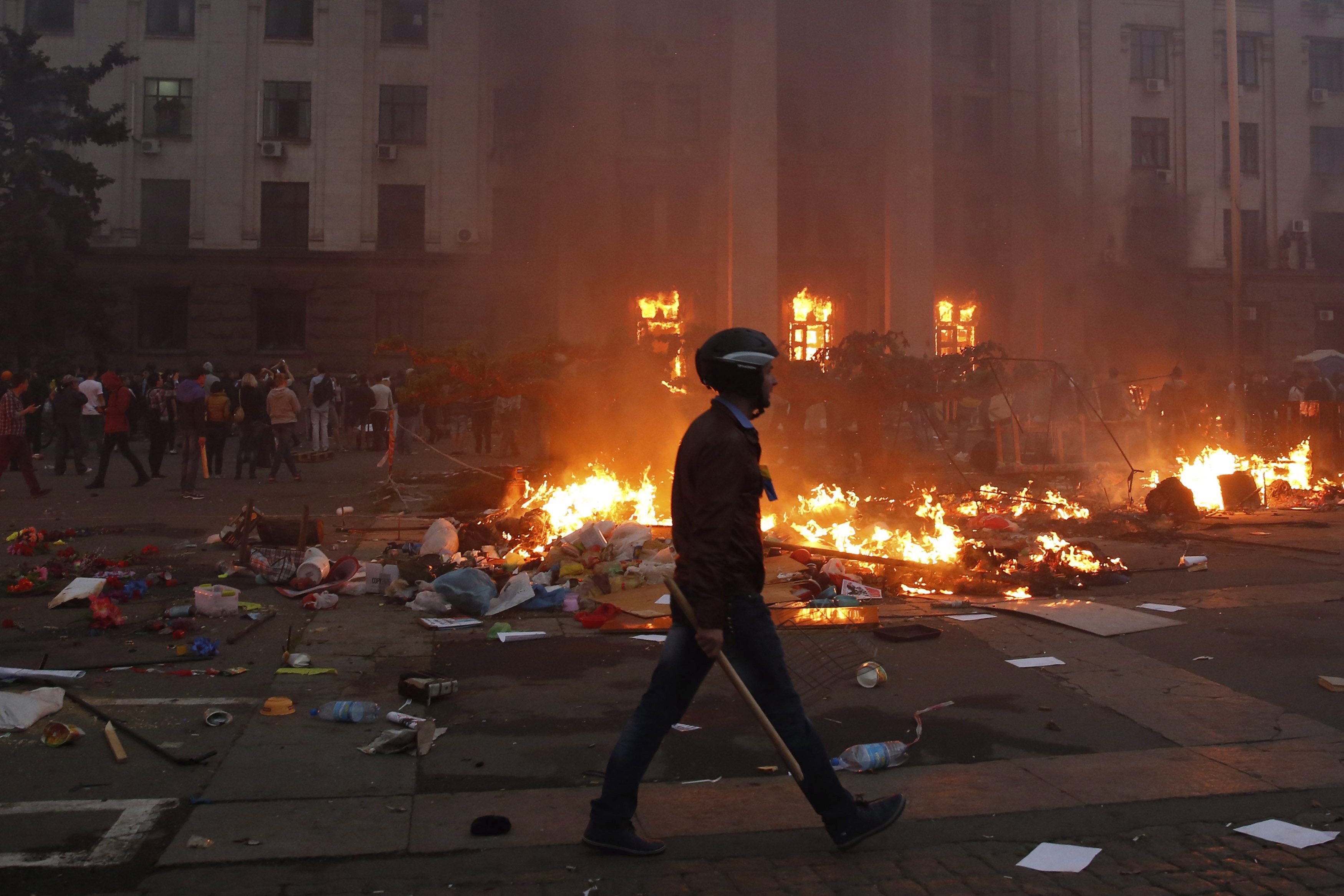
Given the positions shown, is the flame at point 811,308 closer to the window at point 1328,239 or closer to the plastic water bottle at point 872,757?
the window at point 1328,239

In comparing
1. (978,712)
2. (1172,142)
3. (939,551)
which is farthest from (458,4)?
(978,712)

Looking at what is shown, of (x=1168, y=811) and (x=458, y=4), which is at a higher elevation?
(x=458, y=4)

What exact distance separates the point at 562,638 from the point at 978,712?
8.51ft

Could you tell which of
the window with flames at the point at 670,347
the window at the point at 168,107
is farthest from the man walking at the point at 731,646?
the window at the point at 168,107

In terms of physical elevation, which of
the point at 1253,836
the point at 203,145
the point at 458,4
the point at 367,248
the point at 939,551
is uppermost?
the point at 458,4

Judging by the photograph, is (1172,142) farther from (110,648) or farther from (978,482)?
(110,648)

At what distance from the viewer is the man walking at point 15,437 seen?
12469 mm

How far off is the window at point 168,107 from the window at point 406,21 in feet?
20.1

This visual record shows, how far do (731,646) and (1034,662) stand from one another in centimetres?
308

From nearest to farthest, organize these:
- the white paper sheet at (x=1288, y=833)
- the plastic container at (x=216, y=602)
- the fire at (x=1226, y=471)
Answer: the white paper sheet at (x=1288, y=833)
the plastic container at (x=216, y=602)
the fire at (x=1226, y=471)

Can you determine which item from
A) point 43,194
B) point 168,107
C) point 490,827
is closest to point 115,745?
point 490,827

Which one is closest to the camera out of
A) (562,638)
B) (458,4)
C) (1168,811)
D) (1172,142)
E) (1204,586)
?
(1168,811)

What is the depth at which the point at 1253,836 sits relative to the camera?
11.6ft

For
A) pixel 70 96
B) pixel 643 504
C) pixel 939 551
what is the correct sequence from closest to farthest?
1. pixel 939 551
2. pixel 643 504
3. pixel 70 96
